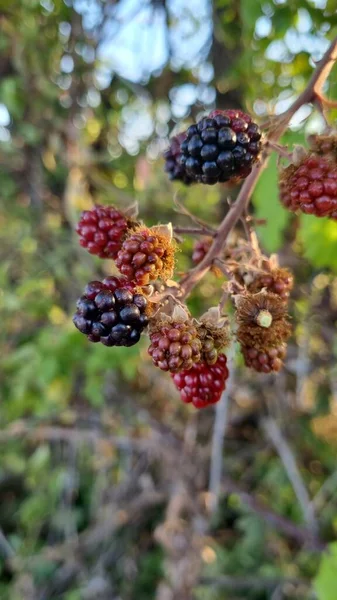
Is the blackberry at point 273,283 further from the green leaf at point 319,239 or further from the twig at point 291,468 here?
the twig at point 291,468

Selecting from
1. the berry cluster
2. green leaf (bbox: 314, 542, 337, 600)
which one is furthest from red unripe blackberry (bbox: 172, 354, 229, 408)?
green leaf (bbox: 314, 542, 337, 600)

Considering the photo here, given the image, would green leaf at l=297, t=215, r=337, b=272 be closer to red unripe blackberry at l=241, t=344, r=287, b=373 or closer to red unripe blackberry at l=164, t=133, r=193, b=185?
red unripe blackberry at l=164, t=133, r=193, b=185

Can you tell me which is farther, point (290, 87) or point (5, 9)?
point (5, 9)

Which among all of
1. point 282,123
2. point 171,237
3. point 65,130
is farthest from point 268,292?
point 65,130

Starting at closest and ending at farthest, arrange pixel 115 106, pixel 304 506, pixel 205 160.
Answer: pixel 205 160 < pixel 304 506 < pixel 115 106

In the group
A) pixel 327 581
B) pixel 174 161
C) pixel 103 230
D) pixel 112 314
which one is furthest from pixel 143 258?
pixel 327 581

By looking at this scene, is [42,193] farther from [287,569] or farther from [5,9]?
[287,569]

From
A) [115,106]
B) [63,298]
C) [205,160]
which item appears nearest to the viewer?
[205,160]
